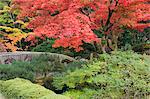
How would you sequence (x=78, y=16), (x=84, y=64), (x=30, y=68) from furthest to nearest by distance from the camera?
(x=30, y=68) < (x=84, y=64) < (x=78, y=16)

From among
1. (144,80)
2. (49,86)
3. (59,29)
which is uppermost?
(59,29)

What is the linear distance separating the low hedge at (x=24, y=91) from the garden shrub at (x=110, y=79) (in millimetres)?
1259

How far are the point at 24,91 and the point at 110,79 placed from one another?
7.67 ft

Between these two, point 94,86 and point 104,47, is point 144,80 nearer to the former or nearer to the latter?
point 94,86

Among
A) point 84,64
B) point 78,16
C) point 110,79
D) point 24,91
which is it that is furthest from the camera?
point 84,64

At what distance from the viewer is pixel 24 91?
878 centimetres

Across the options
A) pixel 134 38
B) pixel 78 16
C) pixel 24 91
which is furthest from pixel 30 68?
pixel 134 38

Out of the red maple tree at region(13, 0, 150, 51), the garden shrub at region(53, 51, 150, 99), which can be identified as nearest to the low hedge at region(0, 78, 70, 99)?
the garden shrub at region(53, 51, 150, 99)

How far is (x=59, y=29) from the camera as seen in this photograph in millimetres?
9867

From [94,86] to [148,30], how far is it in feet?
21.8

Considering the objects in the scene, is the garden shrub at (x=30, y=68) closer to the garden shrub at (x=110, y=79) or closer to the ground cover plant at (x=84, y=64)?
the ground cover plant at (x=84, y=64)

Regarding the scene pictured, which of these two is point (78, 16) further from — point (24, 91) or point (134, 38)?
point (134, 38)

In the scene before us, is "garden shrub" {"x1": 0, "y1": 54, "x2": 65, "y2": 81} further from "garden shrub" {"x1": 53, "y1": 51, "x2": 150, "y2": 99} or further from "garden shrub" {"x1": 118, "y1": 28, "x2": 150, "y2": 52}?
"garden shrub" {"x1": 118, "y1": 28, "x2": 150, "y2": 52}

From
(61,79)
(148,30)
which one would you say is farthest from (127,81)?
(148,30)
